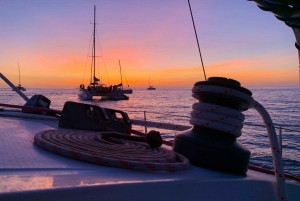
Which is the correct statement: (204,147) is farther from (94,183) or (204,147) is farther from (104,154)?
(94,183)

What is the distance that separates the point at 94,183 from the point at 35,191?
31 centimetres

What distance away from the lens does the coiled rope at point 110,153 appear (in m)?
2.14

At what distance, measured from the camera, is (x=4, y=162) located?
206 cm

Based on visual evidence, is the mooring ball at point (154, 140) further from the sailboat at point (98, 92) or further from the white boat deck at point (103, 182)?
the sailboat at point (98, 92)

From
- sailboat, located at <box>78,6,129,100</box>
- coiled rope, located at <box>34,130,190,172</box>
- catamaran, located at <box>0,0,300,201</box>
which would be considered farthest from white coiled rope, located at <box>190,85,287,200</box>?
sailboat, located at <box>78,6,129,100</box>

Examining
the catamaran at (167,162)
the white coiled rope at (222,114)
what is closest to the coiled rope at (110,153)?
the catamaran at (167,162)

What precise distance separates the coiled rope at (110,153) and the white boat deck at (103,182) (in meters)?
0.04

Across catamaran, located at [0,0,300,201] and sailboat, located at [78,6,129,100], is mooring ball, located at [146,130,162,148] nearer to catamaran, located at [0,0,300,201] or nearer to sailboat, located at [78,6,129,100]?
catamaran, located at [0,0,300,201]

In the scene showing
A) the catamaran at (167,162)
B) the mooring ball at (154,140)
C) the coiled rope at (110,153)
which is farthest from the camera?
the mooring ball at (154,140)

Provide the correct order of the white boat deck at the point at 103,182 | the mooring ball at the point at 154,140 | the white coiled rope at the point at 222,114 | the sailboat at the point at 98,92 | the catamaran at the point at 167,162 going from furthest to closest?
the sailboat at the point at 98,92 < the mooring ball at the point at 154,140 < the white coiled rope at the point at 222,114 < the catamaran at the point at 167,162 < the white boat deck at the point at 103,182

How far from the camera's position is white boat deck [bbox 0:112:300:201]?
151 cm

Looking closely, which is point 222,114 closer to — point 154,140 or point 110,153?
point 154,140

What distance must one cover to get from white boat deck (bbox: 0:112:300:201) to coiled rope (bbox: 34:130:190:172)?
4cm

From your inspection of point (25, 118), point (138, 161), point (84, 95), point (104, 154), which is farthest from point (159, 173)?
point (84, 95)
